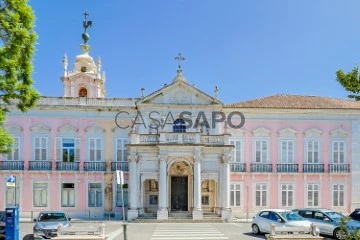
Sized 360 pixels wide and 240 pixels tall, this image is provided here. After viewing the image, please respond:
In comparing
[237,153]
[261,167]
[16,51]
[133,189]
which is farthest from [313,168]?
[16,51]

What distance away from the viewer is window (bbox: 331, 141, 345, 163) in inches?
Answer: 1458

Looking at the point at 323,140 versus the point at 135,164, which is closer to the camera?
the point at 135,164

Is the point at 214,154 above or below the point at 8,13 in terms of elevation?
below

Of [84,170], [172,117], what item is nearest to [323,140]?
[172,117]

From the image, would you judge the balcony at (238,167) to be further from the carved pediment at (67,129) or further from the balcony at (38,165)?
the balcony at (38,165)

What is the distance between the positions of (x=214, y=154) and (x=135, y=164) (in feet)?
18.5

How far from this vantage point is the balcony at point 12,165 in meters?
35.3

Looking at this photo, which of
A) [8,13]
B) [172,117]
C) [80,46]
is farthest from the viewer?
[80,46]

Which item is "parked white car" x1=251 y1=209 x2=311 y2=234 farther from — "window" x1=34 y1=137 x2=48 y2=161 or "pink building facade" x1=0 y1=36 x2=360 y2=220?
"window" x1=34 y1=137 x2=48 y2=161

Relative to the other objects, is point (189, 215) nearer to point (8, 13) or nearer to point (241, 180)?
point (241, 180)

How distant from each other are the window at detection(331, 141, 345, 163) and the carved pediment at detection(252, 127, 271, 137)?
523 cm

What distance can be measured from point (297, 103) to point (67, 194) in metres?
19.3

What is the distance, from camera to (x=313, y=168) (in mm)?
36719

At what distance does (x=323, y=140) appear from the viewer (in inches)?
1460
